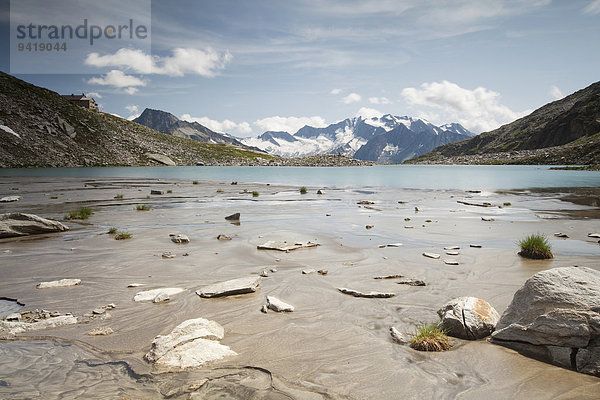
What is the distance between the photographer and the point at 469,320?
7520mm

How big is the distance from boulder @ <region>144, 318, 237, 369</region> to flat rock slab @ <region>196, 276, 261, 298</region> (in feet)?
7.79

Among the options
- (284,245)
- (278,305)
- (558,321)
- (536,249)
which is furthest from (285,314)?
(536,249)

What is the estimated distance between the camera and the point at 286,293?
33.9 feet

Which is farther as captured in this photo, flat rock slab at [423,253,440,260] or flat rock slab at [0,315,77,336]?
flat rock slab at [423,253,440,260]

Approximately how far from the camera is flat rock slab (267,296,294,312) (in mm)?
8953

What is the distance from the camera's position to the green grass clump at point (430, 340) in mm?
6957

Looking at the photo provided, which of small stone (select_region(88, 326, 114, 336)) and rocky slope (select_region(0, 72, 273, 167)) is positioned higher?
rocky slope (select_region(0, 72, 273, 167))

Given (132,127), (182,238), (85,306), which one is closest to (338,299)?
(85,306)

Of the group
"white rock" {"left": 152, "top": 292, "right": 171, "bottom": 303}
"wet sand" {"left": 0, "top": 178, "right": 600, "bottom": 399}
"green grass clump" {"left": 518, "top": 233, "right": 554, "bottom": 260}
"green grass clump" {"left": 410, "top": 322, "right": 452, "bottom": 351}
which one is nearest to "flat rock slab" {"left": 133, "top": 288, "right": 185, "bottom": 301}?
"white rock" {"left": 152, "top": 292, "right": 171, "bottom": 303}

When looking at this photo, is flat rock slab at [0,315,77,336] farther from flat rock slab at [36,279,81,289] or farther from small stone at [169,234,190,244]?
small stone at [169,234,190,244]

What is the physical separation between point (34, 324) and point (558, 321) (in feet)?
36.4

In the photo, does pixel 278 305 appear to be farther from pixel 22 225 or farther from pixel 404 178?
pixel 404 178

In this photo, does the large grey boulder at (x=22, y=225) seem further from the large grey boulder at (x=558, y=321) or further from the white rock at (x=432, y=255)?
the large grey boulder at (x=558, y=321)

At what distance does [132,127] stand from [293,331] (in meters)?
214
